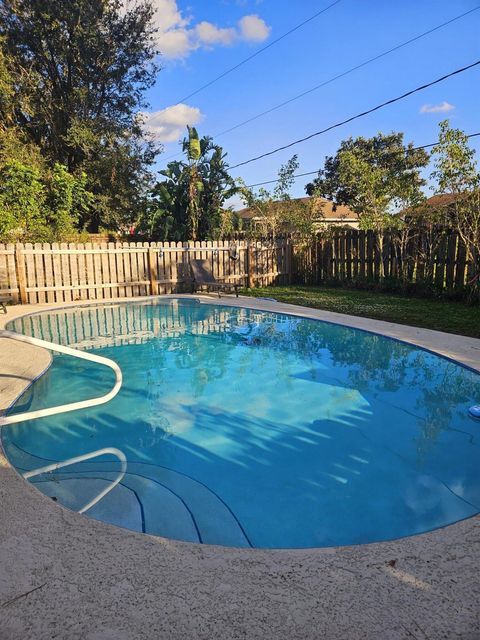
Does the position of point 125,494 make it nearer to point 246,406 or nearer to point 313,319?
point 246,406

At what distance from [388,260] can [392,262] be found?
0.16 meters

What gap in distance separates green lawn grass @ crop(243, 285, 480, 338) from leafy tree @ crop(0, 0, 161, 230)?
520 inches

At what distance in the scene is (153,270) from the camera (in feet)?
43.6

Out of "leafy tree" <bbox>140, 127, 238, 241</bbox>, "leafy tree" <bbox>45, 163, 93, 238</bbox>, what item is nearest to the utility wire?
"leafy tree" <bbox>140, 127, 238, 241</bbox>

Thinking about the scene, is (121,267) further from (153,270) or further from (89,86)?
(89,86)

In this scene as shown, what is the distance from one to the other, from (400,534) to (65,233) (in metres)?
15.7

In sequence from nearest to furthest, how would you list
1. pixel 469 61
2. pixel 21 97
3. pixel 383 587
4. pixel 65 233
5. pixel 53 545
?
1. pixel 383 587
2. pixel 53 545
3. pixel 469 61
4. pixel 65 233
5. pixel 21 97

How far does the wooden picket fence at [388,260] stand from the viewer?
1083 centimetres

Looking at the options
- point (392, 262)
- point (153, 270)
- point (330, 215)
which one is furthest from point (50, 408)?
point (330, 215)

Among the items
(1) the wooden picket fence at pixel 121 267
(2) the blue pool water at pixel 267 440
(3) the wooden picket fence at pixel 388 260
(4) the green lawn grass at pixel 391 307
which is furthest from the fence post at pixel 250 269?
(2) the blue pool water at pixel 267 440

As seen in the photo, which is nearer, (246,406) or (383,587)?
(383,587)

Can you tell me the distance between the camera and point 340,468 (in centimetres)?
348

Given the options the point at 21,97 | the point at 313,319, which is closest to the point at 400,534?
the point at 313,319

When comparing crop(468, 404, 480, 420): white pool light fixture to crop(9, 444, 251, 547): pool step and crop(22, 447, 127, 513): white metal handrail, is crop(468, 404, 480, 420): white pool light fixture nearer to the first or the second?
crop(9, 444, 251, 547): pool step
